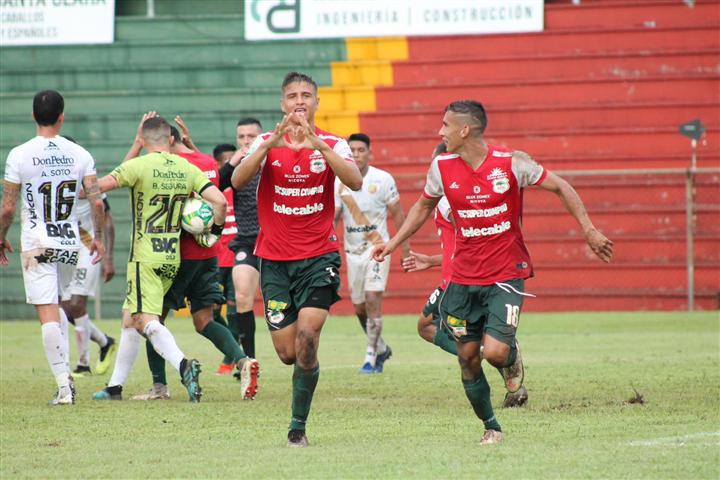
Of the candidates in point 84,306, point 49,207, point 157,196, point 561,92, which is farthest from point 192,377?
point 561,92

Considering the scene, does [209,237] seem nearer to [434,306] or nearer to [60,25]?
[434,306]

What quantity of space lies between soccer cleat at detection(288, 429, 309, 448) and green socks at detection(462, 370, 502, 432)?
3.47 ft

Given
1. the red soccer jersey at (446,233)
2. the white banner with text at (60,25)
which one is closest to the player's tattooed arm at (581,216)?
the red soccer jersey at (446,233)

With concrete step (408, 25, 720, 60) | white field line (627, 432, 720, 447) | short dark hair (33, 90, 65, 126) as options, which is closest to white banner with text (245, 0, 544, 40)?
concrete step (408, 25, 720, 60)

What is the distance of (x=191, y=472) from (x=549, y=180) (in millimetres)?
2871

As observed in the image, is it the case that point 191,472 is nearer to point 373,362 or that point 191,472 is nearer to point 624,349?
point 373,362

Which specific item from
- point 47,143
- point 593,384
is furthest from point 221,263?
point 593,384

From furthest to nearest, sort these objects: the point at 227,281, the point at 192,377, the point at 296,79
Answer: the point at 227,281 < the point at 192,377 < the point at 296,79

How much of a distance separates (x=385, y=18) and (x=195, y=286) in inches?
556

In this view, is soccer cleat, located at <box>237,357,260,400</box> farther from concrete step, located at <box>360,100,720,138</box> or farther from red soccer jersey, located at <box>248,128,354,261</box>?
concrete step, located at <box>360,100,720,138</box>

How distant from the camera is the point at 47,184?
10.6m

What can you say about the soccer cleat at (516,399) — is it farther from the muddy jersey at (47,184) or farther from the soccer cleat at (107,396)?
the muddy jersey at (47,184)

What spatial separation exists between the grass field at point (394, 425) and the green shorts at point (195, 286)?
0.82 m

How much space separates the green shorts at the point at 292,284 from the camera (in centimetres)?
823
